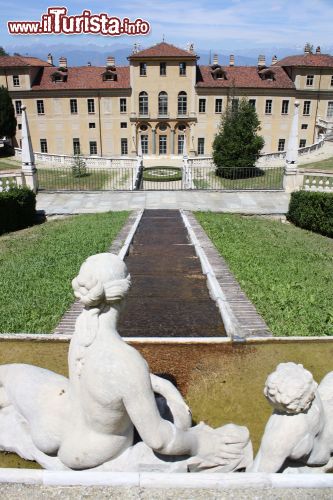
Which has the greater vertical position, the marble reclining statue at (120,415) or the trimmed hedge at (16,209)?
the marble reclining statue at (120,415)

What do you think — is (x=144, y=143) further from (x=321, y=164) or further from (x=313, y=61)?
(x=321, y=164)

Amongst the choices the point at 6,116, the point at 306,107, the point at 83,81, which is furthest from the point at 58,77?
the point at 306,107

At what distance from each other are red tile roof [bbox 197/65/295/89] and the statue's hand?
4804cm

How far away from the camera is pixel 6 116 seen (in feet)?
148

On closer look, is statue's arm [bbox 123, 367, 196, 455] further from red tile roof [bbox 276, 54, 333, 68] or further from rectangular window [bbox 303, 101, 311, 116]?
rectangular window [bbox 303, 101, 311, 116]

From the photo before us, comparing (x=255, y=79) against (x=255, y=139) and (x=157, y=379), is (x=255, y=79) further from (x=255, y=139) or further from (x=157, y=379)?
(x=157, y=379)

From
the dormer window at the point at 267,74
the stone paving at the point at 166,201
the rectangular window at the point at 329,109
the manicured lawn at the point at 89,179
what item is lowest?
the manicured lawn at the point at 89,179

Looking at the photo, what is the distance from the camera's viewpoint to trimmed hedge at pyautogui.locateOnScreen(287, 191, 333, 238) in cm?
1609

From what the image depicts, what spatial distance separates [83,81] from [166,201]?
33.5 metres

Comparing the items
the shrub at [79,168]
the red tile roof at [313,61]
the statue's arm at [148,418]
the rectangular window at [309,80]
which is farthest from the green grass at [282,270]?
the red tile roof at [313,61]

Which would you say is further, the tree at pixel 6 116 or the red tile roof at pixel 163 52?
the red tile roof at pixel 163 52

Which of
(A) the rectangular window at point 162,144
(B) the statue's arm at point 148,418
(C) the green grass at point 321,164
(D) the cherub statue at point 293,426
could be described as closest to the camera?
(B) the statue's arm at point 148,418

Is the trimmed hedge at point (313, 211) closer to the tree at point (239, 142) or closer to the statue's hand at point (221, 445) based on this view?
the statue's hand at point (221, 445)

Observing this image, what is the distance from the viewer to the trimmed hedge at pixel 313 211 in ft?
52.8
